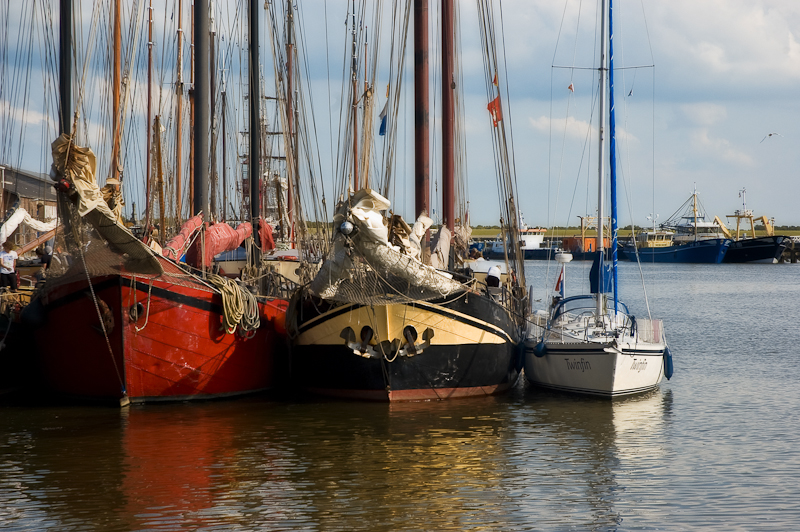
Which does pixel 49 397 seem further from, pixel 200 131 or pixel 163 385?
pixel 200 131

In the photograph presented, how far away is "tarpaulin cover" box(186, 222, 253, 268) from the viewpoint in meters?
19.3

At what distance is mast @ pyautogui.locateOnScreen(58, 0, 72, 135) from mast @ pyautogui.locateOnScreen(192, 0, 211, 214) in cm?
290

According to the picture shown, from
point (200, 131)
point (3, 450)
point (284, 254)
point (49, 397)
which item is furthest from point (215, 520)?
point (284, 254)

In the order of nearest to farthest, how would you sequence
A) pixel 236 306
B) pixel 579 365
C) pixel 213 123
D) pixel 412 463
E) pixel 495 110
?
pixel 412 463, pixel 236 306, pixel 579 365, pixel 495 110, pixel 213 123

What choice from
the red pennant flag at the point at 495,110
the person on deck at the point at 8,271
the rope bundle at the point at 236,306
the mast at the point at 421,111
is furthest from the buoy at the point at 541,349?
the person on deck at the point at 8,271

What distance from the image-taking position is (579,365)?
18.6 metres

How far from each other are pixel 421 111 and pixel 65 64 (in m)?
8.41

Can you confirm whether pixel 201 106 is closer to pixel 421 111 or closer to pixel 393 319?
pixel 421 111

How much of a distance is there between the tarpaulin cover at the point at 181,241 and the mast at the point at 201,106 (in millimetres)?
1422

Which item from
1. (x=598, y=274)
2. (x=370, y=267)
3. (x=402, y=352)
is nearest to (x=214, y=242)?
(x=370, y=267)

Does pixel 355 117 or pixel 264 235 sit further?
pixel 264 235

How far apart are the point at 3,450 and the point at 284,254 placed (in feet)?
42.4

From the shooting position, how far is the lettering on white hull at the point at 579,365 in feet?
60.5

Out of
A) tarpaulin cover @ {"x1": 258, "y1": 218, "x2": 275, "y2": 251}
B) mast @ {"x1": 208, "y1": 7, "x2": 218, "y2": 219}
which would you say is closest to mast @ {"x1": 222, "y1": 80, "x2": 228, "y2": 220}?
mast @ {"x1": 208, "y1": 7, "x2": 218, "y2": 219}
